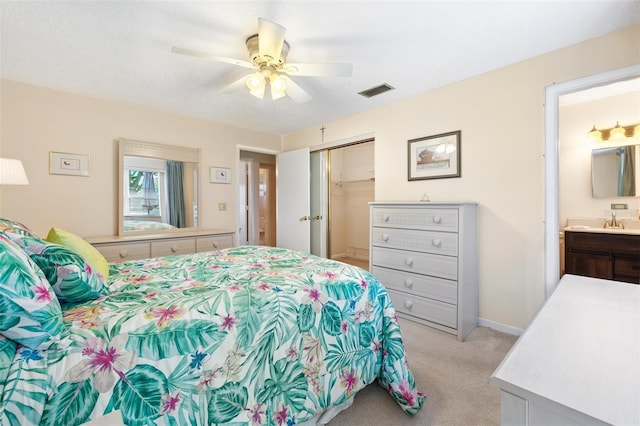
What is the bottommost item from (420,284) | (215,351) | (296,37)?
(420,284)

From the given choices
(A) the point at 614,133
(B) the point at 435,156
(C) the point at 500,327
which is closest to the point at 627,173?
(A) the point at 614,133

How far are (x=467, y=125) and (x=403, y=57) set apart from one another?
0.96 meters

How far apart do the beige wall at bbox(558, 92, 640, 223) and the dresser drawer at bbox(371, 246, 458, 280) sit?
1.77m

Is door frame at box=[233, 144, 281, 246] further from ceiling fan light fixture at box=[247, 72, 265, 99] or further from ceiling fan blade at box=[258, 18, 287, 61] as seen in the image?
ceiling fan blade at box=[258, 18, 287, 61]

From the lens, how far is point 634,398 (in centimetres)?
52

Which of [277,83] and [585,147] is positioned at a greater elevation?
[277,83]

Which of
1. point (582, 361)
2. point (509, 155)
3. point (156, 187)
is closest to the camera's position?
point (582, 361)

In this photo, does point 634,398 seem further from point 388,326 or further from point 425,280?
point 425,280

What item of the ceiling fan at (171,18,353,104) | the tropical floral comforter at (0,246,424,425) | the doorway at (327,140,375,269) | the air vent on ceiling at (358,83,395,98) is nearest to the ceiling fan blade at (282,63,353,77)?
the ceiling fan at (171,18,353,104)

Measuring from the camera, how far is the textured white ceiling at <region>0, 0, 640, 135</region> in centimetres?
167

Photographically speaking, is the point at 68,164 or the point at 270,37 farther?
the point at 68,164

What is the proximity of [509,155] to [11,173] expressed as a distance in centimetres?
416

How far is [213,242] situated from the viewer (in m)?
3.48

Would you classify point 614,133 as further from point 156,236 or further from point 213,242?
point 156,236
